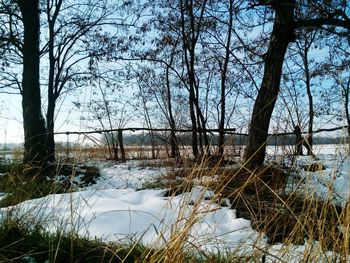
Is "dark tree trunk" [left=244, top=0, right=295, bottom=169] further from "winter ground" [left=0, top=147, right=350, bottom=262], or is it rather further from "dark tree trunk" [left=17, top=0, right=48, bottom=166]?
"dark tree trunk" [left=17, top=0, right=48, bottom=166]

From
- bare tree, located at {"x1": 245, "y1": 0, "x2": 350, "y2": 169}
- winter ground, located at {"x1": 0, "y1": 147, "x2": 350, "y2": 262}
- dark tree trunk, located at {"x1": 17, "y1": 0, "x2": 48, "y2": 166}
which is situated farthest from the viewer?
dark tree trunk, located at {"x1": 17, "y1": 0, "x2": 48, "y2": 166}

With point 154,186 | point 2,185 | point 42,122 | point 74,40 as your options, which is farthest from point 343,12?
point 74,40

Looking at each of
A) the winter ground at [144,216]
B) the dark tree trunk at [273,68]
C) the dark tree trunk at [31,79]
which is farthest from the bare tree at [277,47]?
the dark tree trunk at [31,79]

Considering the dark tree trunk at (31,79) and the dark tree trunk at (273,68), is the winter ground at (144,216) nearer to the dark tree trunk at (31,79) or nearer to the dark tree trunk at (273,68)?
the dark tree trunk at (273,68)

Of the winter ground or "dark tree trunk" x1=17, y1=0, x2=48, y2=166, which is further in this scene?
"dark tree trunk" x1=17, y1=0, x2=48, y2=166

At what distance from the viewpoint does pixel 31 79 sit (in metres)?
8.37

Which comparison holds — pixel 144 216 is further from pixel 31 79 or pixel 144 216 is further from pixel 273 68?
pixel 31 79

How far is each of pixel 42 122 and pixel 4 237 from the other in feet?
21.5

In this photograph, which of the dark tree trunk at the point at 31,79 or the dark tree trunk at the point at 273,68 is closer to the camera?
the dark tree trunk at the point at 273,68

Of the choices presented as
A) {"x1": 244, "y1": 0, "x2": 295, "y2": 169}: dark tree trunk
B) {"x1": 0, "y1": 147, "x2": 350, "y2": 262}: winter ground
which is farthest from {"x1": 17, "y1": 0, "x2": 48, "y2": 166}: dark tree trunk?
{"x1": 244, "y1": 0, "x2": 295, "y2": 169}: dark tree trunk

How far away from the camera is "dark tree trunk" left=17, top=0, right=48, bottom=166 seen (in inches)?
321

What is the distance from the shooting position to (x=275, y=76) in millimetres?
5449

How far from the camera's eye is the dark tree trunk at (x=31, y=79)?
816 cm

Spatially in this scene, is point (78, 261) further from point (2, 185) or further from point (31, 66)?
point (31, 66)
